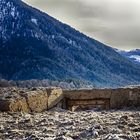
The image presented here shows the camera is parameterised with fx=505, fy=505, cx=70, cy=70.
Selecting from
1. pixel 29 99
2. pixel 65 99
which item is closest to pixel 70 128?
pixel 29 99

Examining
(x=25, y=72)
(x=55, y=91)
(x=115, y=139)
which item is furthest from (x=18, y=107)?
(x=25, y=72)

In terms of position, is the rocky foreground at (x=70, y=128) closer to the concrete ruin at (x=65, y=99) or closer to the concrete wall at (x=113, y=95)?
the concrete ruin at (x=65, y=99)

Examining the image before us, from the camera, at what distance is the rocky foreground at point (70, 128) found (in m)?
8.60

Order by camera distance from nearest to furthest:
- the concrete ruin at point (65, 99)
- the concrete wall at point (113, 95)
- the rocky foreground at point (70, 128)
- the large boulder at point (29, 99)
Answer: the rocky foreground at point (70, 128)
the large boulder at point (29, 99)
the concrete ruin at point (65, 99)
the concrete wall at point (113, 95)

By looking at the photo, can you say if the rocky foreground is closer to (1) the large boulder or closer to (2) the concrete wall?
(1) the large boulder

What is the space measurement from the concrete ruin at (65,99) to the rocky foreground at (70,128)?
2103mm

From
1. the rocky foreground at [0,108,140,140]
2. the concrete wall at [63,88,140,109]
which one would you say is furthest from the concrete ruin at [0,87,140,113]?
the rocky foreground at [0,108,140,140]

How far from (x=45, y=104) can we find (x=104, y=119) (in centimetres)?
468

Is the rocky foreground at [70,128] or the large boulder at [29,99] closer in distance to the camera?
the rocky foreground at [70,128]

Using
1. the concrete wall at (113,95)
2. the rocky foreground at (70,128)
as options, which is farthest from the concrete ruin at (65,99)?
the rocky foreground at (70,128)

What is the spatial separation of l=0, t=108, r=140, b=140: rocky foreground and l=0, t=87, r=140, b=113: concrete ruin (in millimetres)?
2103

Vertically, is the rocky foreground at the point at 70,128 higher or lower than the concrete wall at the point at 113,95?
lower

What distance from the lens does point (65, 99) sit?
55.3 feet

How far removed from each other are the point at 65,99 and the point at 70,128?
23.1 ft
